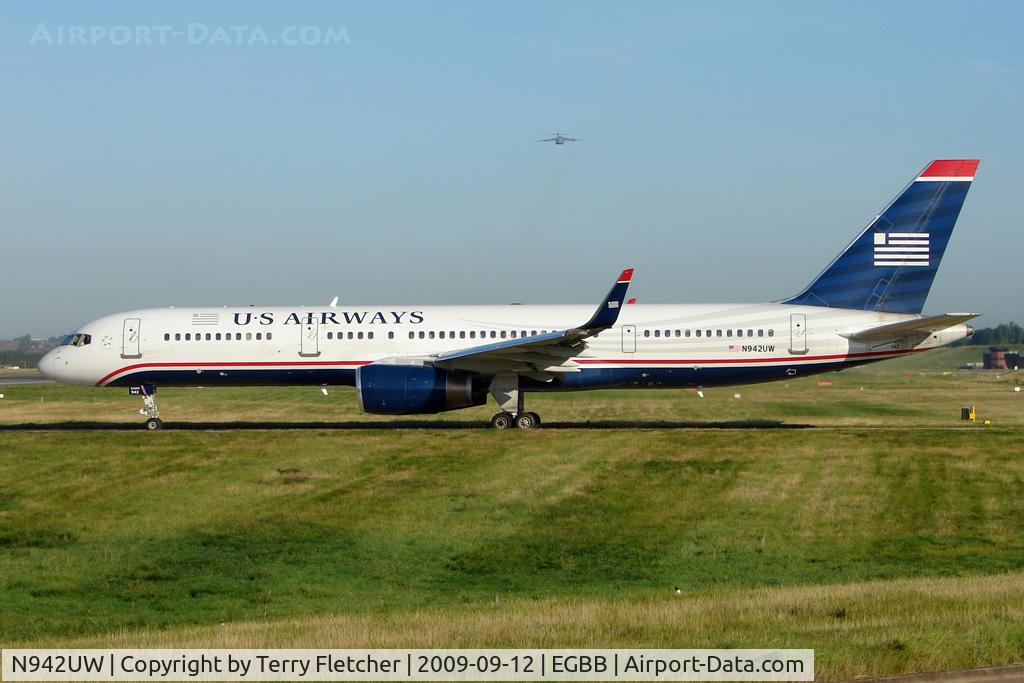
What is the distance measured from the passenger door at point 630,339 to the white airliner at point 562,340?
29mm

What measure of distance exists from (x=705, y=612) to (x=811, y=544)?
19.8 feet

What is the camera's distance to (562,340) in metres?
29.3

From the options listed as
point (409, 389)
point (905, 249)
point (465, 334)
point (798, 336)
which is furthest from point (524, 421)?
point (905, 249)

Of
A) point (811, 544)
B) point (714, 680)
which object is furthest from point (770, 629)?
point (811, 544)

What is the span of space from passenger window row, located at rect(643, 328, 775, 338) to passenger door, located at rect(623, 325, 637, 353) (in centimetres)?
32

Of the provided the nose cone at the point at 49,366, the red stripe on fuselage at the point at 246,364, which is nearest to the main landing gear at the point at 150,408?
the red stripe on fuselage at the point at 246,364

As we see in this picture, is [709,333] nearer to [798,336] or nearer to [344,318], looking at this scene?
[798,336]

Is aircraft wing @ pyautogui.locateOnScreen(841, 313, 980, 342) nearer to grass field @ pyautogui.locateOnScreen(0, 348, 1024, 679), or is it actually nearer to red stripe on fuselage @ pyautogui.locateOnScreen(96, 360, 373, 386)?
grass field @ pyautogui.locateOnScreen(0, 348, 1024, 679)

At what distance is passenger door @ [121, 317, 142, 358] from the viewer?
3359cm

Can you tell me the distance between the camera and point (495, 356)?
98.8 ft

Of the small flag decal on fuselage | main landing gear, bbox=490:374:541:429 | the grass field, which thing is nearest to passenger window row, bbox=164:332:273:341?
the grass field

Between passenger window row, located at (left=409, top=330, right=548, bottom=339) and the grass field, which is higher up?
passenger window row, located at (left=409, top=330, right=548, bottom=339)

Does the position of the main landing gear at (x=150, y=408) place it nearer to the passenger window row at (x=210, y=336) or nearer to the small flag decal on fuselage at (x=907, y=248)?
the passenger window row at (x=210, y=336)

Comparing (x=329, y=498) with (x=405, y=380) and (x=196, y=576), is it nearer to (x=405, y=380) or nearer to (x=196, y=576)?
(x=196, y=576)
